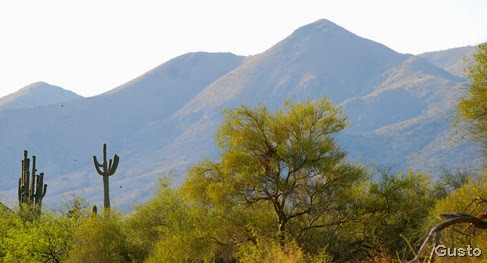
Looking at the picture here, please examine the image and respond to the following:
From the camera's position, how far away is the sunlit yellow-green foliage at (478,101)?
24359 mm

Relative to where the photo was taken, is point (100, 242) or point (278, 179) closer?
point (278, 179)

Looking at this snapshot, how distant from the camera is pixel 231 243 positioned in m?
32.2

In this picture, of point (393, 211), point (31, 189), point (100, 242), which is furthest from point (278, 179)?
point (31, 189)

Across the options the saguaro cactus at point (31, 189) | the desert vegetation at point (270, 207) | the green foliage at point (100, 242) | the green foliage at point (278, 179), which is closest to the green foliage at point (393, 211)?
the desert vegetation at point (270, 207)

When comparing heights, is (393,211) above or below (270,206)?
below

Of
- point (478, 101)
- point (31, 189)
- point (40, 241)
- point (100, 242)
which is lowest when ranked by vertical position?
point (100, 242)

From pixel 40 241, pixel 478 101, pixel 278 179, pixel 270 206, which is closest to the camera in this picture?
pixel 478 101

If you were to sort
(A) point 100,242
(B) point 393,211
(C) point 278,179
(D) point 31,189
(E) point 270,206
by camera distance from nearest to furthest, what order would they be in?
(C) point 278,179 < (E) point 270,206 < (A) point 100,242 < (B) point 393,211 < (D) point 31,189

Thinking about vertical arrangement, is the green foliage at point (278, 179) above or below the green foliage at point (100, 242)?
above

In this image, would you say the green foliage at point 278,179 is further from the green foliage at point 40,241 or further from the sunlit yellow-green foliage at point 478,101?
the sunlit yellow-green foliage at point 478,101

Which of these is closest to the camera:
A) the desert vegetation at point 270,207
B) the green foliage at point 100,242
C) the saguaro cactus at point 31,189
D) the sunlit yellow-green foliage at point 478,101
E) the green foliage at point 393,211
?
the sunlit yellow-green foliage at point 478,101

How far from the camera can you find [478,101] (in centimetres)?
2433

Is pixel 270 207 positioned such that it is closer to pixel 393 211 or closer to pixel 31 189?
pixel 393 211

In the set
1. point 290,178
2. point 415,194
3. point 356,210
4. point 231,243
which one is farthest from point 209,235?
point 415,194
